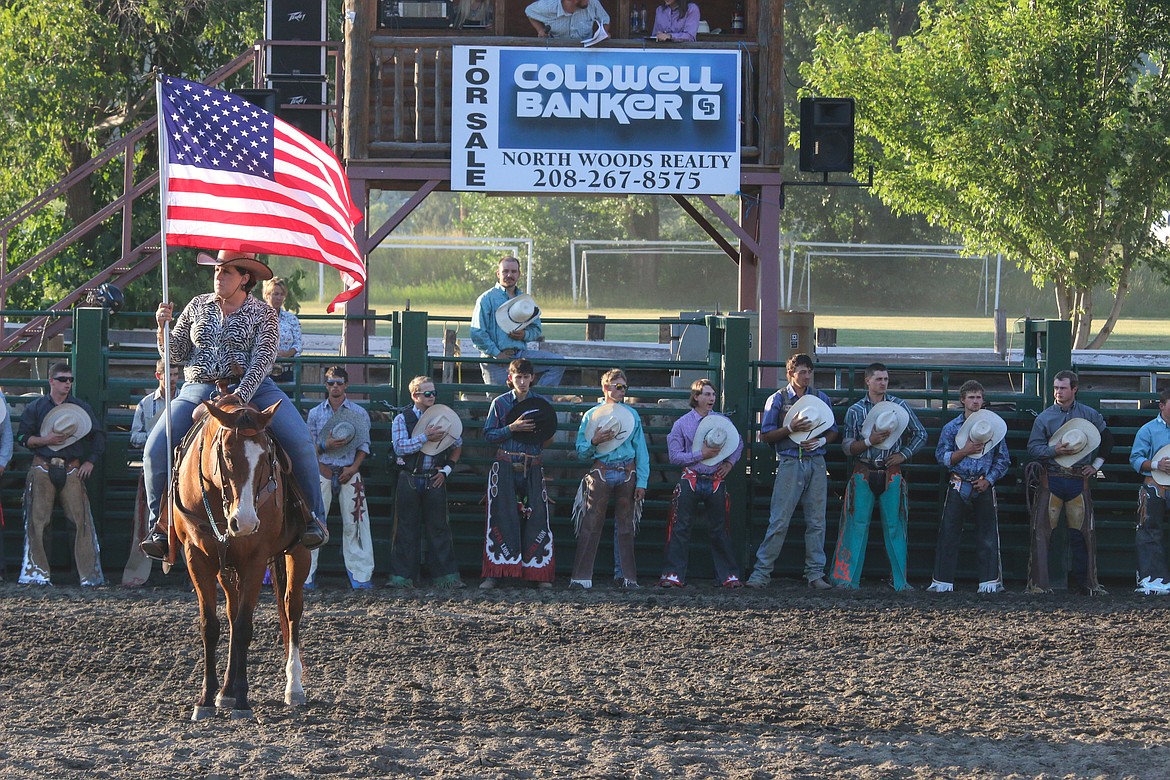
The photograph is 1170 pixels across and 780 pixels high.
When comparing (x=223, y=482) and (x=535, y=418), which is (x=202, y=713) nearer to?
(x=223, y=482)

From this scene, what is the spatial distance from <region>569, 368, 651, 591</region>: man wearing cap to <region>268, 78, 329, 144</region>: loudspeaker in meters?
6.10

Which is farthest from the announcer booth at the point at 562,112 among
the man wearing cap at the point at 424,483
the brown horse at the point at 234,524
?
the brown horse at the point at 234,524

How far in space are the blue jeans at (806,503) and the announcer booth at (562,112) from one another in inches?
149

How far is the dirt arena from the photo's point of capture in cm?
710

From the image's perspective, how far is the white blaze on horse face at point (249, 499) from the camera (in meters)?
7.75

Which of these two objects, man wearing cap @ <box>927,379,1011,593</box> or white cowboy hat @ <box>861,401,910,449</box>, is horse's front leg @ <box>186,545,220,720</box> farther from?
man wearing cap @ <box>927,379,1011,593</box>

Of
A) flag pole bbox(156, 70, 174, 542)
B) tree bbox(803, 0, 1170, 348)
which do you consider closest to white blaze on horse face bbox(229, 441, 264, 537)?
flag pole bbox(156, 70, 174, 542)

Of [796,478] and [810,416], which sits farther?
[796,478]

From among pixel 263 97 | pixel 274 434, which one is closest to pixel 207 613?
pixel 274 434

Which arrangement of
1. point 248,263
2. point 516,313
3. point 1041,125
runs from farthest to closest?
point 1041,125 < point 516,313 < point 248,263

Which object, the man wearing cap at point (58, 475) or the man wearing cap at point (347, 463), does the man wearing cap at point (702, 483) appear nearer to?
the man wearing cap at point (347, 463)

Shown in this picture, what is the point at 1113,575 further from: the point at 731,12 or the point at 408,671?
the point at 731,12

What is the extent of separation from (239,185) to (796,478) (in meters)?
5.58

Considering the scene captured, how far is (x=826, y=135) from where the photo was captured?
16359 mm
